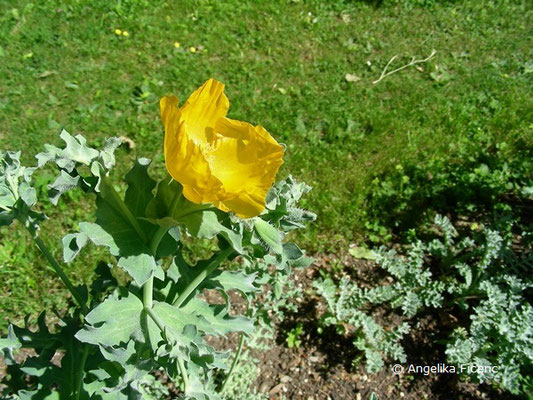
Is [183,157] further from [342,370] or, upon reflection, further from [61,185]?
[342,370]

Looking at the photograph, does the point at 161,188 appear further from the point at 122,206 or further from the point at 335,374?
the point at 335,374

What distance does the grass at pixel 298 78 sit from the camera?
3.88 m

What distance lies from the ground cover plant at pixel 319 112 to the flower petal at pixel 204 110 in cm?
152

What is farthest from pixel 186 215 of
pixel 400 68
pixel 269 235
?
pixel 400 68

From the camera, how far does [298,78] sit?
463 cm

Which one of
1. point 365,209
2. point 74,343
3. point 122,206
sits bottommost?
point 365,209

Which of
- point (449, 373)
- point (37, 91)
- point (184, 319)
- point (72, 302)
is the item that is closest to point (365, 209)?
point (449, 373)

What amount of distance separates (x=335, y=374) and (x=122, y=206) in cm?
191

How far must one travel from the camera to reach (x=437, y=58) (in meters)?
4.98

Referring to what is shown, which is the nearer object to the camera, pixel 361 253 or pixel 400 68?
pixel 361 253

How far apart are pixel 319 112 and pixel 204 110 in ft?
10.4

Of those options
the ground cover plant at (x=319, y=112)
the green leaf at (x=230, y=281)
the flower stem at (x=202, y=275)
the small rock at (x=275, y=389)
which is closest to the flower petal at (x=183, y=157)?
the flower stem at (x=202, y=275)

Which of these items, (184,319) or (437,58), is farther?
(437,58)

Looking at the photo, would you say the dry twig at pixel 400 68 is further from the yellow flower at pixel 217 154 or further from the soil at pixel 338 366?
the yellow flower at pixel 217 154
